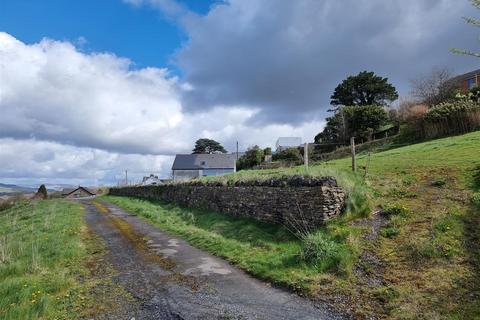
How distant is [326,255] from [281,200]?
4198 millimetres

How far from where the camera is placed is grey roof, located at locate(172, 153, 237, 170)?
7481 cm

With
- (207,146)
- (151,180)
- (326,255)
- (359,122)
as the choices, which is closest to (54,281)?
(326,255)

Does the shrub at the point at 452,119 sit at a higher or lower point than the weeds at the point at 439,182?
higher

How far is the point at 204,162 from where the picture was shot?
75938 millimetres

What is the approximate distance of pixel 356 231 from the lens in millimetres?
9227

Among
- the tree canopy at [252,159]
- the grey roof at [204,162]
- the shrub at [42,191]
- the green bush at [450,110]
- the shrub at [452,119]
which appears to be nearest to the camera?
the shrub at [452,119]

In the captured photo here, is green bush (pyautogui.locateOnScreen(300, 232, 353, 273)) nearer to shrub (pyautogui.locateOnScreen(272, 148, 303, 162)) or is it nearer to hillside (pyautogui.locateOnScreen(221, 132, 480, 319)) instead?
hillside (pyautogui.locateOnScreen(221, 132, 480, 319))

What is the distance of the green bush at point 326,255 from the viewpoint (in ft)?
25.6

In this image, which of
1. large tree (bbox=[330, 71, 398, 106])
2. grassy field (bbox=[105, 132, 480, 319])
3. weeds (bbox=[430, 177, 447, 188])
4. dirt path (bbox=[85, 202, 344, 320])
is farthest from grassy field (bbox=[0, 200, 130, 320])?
large tree (bbox=[330, 71, 398, 106])

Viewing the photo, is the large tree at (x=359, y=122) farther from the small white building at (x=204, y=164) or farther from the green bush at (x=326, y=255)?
the small white building at (x=204, y=164)

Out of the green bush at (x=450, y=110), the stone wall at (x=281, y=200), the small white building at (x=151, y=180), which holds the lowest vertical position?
the stone wall at (x=281, y=200)

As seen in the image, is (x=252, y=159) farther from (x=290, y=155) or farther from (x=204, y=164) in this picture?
(x=204, y=164)

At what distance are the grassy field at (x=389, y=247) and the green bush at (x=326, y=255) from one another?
22 mm

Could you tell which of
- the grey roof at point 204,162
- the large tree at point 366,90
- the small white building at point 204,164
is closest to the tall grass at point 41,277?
the large tree at point 366,90
